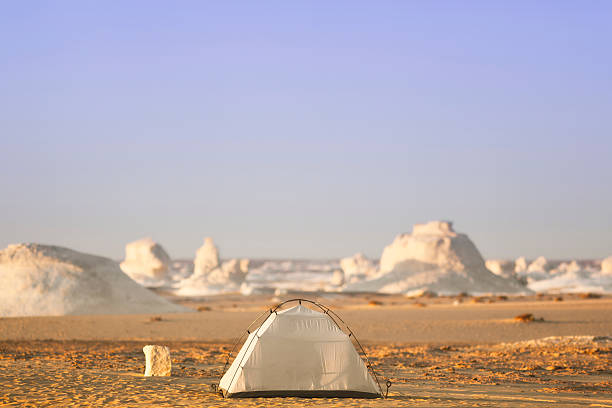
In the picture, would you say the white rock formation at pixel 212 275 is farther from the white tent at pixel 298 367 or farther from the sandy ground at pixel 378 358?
the white tent at pixel 298 367

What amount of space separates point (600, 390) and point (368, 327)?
1689 cm

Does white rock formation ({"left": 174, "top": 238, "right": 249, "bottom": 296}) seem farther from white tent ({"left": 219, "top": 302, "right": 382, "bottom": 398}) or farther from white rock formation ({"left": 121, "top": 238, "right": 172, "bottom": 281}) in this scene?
white tent ({"left": 219, "top": 302, "right": 382, "bottom": 398})

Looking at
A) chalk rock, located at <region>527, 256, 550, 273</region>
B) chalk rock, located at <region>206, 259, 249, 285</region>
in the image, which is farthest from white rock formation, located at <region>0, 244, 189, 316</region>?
chalk rock, located at <region>527, 256, 550, 273</region>

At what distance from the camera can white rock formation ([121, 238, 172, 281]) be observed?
82188mm

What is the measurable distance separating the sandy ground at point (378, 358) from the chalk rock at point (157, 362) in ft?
0.87

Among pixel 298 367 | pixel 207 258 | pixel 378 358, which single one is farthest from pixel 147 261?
pixel 298 367

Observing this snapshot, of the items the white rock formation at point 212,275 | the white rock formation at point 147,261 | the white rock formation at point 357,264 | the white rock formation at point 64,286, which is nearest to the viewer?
the white rock formation at point 64,286

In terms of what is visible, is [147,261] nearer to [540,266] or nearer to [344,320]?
[344,320]

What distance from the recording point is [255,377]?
12.1m

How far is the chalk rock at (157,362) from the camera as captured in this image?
48.5ft

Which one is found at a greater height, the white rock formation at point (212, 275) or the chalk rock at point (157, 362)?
the white rock formation at point (212, 275)

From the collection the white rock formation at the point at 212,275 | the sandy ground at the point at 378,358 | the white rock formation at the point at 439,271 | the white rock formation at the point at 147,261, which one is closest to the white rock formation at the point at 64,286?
the sandy ground at the point at 378,358

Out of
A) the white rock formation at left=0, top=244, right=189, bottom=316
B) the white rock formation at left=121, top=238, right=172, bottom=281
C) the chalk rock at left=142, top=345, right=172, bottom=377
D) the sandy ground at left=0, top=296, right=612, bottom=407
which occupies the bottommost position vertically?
the sandy ground at left=0, top=296, right=612, bottom=407

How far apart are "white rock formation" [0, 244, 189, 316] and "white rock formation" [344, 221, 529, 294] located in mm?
27301
